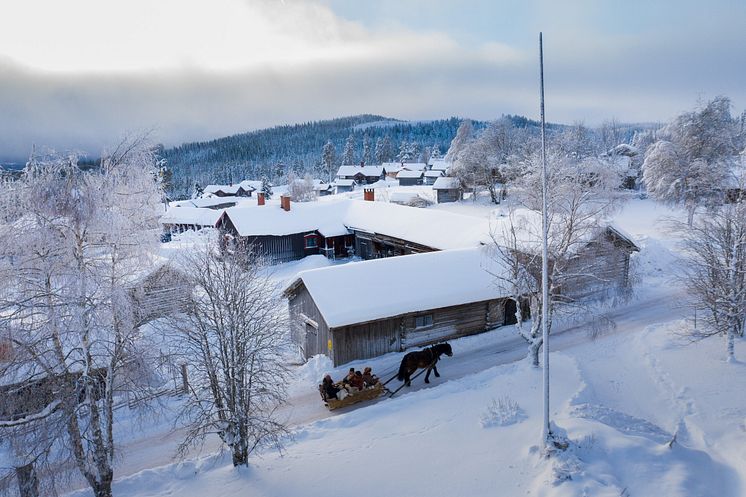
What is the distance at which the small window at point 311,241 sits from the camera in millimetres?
42750

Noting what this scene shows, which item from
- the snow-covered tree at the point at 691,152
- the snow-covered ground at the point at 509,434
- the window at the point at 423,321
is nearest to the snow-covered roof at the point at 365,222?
the window at the point at 423,321

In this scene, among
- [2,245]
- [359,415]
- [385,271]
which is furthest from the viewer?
[385,271]

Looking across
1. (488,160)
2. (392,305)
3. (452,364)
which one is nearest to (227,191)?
(488,160)

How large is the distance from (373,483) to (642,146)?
106304mm

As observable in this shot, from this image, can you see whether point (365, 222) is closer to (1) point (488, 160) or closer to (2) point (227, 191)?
(1) point (488, 160)

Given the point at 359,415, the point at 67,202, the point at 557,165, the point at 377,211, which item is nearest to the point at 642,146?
the point at 377,211

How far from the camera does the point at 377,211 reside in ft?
141

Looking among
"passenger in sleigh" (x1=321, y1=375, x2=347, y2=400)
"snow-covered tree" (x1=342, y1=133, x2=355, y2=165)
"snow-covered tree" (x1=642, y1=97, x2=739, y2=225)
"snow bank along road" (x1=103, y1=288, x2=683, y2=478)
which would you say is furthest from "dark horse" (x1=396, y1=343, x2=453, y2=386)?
"snow-covered tree" (x1=342, y1=133, x2=355, y2=165)

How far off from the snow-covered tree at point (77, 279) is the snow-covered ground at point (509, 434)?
3246mm

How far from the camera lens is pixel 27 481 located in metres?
Answer: 10.9

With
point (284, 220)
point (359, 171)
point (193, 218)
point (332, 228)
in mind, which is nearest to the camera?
point (284, 220)

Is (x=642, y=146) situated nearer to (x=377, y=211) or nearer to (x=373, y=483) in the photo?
(x=377, y=211)

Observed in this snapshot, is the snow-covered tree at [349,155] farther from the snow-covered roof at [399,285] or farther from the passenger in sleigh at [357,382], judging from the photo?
the passenger in sleigh at [357,382]

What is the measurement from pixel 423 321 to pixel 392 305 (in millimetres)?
2348
